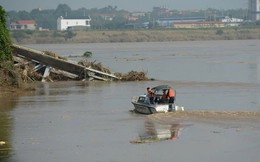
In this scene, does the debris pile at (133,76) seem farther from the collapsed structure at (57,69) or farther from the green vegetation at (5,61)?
the green vegetation at (5,61)

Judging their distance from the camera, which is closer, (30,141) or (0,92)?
(30,141)

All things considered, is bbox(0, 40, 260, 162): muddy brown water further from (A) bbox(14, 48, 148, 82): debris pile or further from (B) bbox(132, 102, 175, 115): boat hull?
(A) bbox(14, 48, 148, 82): debris pile

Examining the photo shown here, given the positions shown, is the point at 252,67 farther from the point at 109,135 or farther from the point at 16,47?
the point at 109,135

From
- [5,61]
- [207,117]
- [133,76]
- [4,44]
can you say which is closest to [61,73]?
[133,76]

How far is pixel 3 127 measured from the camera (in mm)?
33719

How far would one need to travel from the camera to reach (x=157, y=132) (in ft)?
102

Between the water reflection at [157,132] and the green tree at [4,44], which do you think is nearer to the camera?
the water reflection at [157,132]

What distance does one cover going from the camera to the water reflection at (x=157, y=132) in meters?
29.3

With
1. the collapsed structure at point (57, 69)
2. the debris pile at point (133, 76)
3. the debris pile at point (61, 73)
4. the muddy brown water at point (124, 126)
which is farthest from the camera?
the debris pile at point (133, 76)

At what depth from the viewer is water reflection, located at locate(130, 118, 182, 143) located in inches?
1155

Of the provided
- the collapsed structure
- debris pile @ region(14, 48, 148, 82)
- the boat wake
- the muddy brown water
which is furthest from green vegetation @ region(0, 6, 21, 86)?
the boat wake

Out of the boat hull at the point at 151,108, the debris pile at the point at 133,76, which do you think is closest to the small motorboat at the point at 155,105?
the boat hull at the point at 151,108

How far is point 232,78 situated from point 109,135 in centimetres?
3284

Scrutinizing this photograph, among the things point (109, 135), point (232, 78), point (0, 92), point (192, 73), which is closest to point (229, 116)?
point (109, 135)
